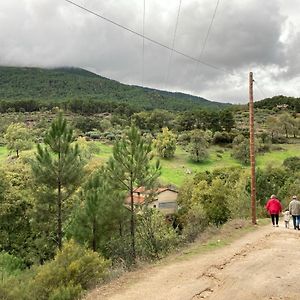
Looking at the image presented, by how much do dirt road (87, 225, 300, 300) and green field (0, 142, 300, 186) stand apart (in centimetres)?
5342

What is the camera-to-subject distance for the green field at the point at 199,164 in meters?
71.9

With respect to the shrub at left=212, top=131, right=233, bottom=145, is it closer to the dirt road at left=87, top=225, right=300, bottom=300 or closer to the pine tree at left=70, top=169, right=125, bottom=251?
the pine tree at left=70, top=169, right=125, bottom=251

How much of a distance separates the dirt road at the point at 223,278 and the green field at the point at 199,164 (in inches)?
2103

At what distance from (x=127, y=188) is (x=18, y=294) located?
395 inches

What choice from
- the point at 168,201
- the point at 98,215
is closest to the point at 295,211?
the point at 98,215

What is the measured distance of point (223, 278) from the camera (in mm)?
11289

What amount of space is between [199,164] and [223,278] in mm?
68688

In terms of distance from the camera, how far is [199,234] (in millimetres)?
18312

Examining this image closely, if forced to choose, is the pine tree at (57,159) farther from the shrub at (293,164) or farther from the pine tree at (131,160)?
the shrub at (293,164)

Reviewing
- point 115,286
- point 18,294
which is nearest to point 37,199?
point 18,294

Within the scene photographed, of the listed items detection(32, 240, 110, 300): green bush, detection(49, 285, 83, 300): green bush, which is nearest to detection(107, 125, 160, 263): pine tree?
detection(32, 240, 110, 300): green bush

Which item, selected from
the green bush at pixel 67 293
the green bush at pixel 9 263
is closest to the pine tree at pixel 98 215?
the green bush at pixel 9 263

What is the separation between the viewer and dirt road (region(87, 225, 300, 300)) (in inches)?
400

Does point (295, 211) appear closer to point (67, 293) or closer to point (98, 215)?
point (98, 215)
